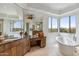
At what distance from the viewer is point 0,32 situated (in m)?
2.11

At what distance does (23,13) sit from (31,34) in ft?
1.42

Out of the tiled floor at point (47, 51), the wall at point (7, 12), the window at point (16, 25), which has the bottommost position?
the tiled floor at point (47, 51)

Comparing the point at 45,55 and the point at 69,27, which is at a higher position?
the point at 69,27

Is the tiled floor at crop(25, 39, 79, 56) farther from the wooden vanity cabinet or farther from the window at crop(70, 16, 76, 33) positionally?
the window at crop(70, 16, 76, 33)

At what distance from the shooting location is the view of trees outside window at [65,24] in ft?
7.16

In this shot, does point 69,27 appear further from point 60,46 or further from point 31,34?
point 31,34

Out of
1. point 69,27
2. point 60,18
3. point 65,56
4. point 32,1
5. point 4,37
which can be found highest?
point 32,1

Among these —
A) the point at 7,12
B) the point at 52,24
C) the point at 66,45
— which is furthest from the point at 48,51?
the point at 7,12

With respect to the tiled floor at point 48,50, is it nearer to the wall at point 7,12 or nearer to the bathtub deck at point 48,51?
the bathtub deck at point 48,51

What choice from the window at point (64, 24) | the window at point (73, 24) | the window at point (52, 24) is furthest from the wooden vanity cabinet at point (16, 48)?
the window at point (73, 24)

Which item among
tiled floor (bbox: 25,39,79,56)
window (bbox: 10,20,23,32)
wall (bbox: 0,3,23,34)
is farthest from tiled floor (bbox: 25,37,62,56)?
wall (bbox: 0,3,23,34)

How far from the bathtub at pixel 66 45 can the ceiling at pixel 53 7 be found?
52 centimetres

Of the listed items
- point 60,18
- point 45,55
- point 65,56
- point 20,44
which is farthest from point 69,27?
point 20,44

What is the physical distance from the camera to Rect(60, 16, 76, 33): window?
2.18 metres
